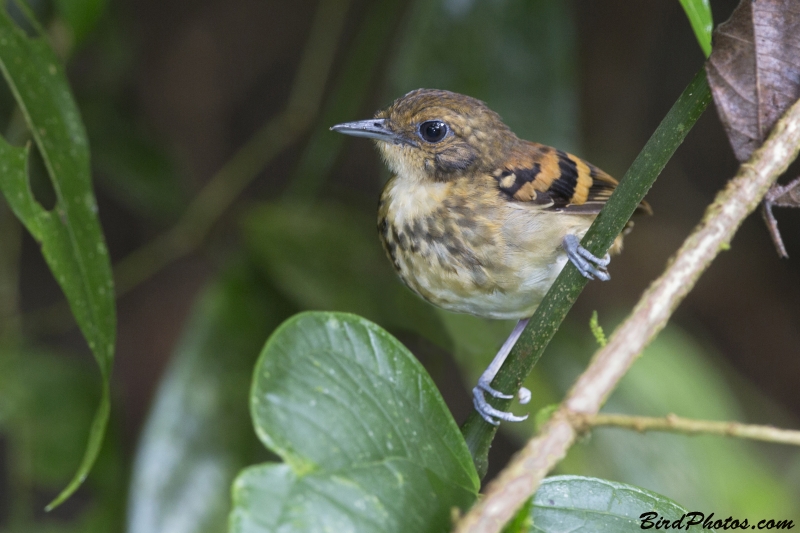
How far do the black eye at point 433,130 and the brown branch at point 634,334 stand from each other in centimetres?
90

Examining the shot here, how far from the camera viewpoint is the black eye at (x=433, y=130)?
1830 mm

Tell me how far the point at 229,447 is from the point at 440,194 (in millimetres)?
862

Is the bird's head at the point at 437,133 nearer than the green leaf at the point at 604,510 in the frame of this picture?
No

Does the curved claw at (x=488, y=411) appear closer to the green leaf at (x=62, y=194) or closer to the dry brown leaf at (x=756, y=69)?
the dry brown leaf at (x=756, y=69)

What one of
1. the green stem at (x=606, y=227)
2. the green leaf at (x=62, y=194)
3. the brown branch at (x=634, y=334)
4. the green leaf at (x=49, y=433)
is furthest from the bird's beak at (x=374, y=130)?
the green leaf at (x=49, y=433)

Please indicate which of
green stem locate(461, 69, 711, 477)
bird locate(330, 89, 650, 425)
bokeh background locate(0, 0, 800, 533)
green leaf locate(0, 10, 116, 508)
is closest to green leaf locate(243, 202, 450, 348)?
bokeh background locate(0, 0, 800, 533)

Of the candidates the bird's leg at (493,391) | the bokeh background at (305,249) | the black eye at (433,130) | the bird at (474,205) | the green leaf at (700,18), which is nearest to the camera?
the green leaf at (700,18)

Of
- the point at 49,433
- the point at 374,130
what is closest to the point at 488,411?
the point at 374,130

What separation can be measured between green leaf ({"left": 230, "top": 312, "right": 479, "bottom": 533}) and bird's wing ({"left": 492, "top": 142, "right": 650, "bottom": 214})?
2.83ft

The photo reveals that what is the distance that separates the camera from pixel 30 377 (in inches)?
86.7

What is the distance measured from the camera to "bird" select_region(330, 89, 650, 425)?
1696 mm

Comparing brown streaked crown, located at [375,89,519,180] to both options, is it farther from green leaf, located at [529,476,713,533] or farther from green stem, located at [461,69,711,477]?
green leaf, located at [529,476,713,533]

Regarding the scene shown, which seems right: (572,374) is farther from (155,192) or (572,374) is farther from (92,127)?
(92,127)

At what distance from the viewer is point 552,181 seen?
1.84 meters
